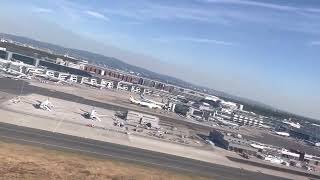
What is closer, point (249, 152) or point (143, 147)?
point (143, 147)

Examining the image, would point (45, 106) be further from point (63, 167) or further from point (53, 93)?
point (63, 167)

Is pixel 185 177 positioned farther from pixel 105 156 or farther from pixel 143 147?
pixel 143 147

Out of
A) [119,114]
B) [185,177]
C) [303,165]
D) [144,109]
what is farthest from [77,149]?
[144,109]

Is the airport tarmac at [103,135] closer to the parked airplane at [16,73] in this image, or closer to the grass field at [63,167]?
the grass field at [63,167]

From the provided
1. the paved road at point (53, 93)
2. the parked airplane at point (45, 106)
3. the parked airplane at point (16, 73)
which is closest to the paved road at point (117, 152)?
the parked airplane at point (45, 106)

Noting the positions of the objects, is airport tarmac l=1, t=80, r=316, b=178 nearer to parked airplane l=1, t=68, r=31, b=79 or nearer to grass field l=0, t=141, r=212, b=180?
grass field l=0, t=141, r=212, b=180
